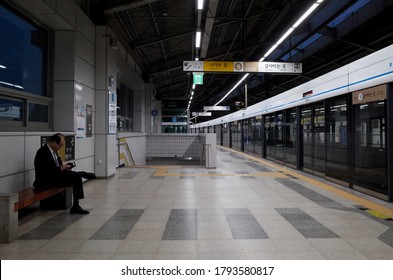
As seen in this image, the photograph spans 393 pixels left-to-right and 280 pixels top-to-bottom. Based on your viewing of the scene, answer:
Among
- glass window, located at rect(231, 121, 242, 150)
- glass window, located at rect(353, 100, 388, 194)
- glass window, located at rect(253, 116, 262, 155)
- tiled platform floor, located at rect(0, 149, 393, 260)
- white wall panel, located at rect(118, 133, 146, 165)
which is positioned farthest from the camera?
glass window, located at rect(231, 121, 242, 150)

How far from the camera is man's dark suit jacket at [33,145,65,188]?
4.35 metres

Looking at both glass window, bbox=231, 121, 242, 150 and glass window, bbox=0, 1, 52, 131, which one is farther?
glass window, bbox=231, 121, 242, 150

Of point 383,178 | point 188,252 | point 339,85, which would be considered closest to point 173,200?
point 188,252

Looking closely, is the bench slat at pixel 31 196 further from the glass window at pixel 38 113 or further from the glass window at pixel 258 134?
the glass window at pixel 258 134

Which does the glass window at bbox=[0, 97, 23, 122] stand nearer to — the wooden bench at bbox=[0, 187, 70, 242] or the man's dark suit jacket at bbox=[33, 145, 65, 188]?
the man's dark suit jacket at bbox=[33, 145, 65, 188]

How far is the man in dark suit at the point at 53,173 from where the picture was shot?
171 inches

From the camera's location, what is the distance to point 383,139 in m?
5.47

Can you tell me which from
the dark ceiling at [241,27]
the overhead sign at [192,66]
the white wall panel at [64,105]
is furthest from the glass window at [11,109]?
the overhead sign at [192,66]

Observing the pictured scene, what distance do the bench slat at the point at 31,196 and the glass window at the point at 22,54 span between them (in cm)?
188

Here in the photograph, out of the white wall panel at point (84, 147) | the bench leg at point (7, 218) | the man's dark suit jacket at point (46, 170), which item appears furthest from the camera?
the white wall panel at point (84, 147)

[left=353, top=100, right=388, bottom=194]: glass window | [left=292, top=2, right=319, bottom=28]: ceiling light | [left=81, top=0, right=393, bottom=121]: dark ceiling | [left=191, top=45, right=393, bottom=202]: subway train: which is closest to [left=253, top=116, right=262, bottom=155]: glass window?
[left=191, top=45, right=393, bottom=202]: subway train

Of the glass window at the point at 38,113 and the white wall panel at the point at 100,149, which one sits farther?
the white wall panel at the point at 100,149

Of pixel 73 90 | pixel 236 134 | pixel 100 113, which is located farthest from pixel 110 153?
pixel 236 134

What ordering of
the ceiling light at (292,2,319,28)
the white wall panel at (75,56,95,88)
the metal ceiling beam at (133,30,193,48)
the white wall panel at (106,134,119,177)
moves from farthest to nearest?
the metal ceiling beam at (133,30,193,48), the white wall panel at (106,134,119,177), the white wall panel at (75,56,95,88), the ceiling light at (292,2,319,28)
